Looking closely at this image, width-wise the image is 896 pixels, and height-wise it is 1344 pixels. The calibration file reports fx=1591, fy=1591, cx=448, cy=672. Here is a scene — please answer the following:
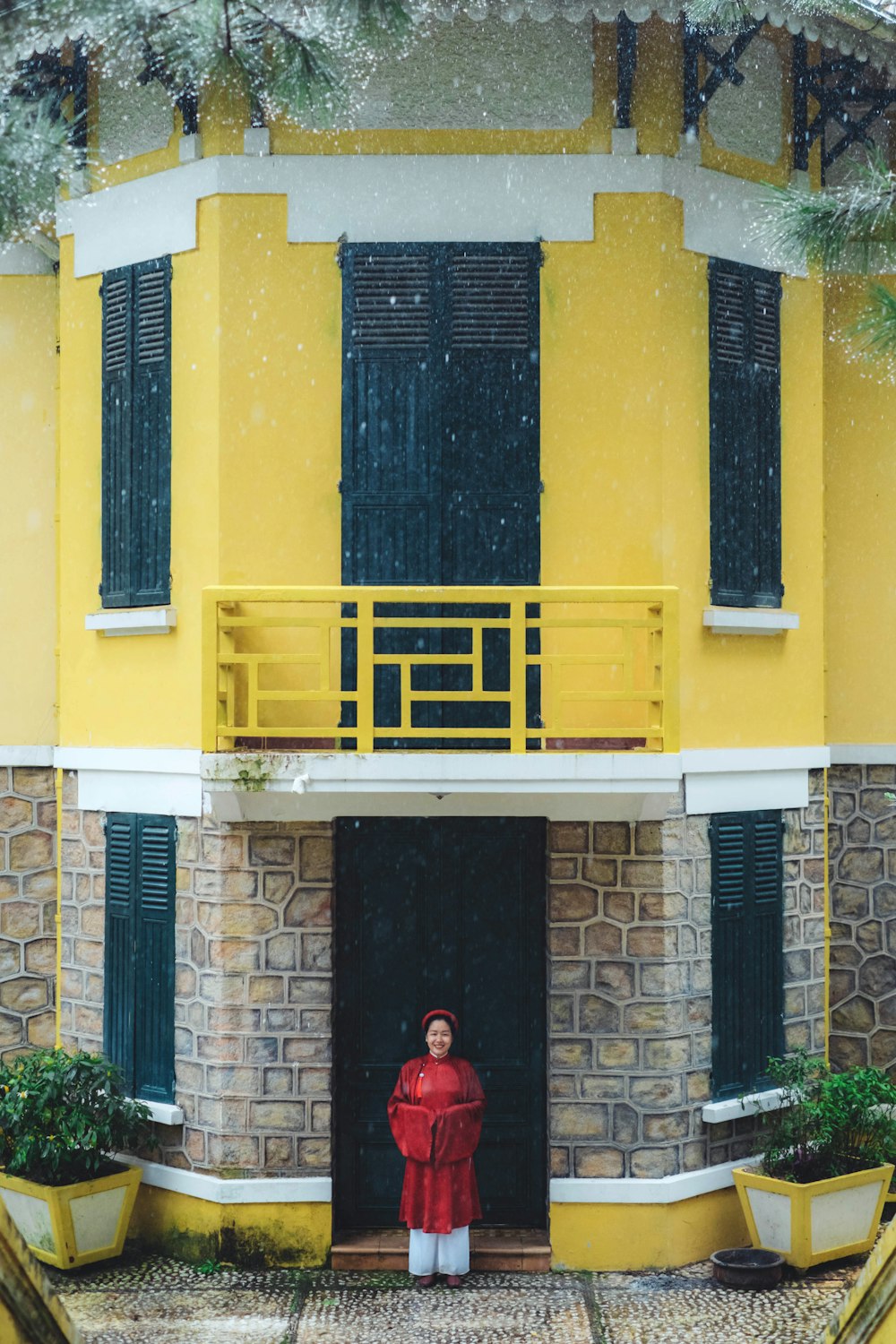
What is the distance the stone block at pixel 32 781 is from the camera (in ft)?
37.0

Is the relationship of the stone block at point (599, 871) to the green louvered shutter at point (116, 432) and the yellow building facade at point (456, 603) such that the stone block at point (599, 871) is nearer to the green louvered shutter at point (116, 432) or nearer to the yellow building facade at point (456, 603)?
the yellow building facade at point (456, 603)

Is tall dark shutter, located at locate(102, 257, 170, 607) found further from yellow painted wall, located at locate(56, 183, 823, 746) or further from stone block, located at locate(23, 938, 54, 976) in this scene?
stone block, located at locate(23, 938, 54, 976)

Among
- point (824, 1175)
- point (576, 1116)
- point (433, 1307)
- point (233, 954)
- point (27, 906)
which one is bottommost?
point (433, 1307)

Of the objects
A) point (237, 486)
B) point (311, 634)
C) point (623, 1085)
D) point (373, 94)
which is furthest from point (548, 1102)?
point (373, 94)

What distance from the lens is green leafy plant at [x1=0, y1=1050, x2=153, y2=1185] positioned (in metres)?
9.72

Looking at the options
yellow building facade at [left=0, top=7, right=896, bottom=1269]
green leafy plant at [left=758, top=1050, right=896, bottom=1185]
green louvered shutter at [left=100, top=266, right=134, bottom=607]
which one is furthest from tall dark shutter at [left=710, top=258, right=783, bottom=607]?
green louvered shutter at [left=100, top=266, right=134, bottom=607]

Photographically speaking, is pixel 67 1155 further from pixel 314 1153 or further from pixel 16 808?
pixel 16 808

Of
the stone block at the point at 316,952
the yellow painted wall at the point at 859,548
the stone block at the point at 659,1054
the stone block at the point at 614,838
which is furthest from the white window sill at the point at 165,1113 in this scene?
the yellow painted wall at the point at 859,548

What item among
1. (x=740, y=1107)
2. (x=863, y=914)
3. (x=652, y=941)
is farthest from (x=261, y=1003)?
(x=863, y=914)

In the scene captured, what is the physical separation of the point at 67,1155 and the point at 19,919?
2.05 m

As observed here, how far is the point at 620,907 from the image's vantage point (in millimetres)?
9977

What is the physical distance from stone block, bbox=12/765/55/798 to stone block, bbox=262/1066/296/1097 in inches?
107

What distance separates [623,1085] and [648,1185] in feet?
2.04

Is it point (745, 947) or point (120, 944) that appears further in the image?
point (120, 944)
